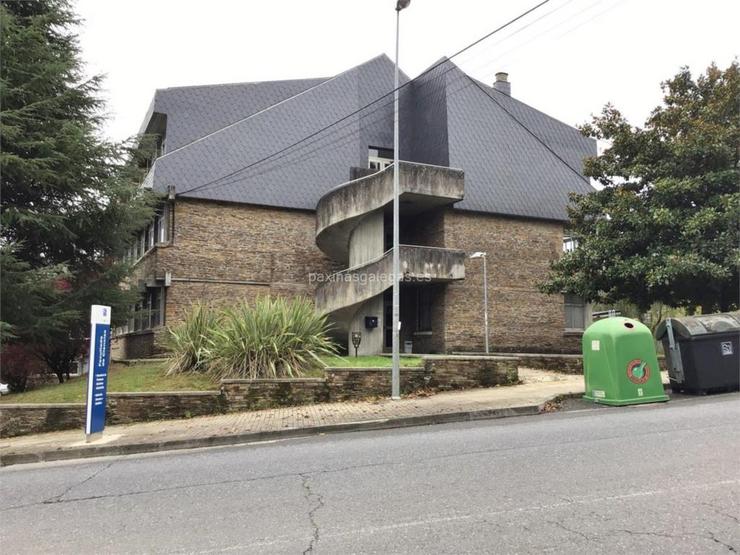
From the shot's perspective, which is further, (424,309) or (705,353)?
(424,309)

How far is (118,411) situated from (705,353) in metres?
11.9

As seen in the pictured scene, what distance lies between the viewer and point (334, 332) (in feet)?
64.0

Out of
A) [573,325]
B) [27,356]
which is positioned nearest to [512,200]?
[573,325]

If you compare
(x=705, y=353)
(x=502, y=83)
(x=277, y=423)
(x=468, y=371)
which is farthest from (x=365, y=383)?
(x=502, y=83)

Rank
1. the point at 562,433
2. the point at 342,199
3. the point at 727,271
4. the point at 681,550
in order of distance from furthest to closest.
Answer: the point at 342,199 → the point at 727,271 → the point at 562,433 → the point at 681,550

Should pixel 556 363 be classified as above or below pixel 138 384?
above

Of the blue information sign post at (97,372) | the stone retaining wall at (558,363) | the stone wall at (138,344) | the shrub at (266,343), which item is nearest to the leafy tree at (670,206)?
the stone retaining wall at (558,363)

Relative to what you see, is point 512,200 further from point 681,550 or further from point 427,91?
point 681,550

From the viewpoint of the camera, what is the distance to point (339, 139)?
74.0ft

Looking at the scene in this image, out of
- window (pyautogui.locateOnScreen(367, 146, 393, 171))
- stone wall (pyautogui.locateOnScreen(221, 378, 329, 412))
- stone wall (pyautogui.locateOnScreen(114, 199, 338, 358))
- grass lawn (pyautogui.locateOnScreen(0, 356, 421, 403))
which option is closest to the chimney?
window (pyautogui.locateOnScreen(367, 146, 393, 171))

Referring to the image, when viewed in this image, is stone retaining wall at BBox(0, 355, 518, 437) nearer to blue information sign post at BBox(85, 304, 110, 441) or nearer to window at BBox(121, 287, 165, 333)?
blue information sign post at BBox(85, 304, 110, 441)

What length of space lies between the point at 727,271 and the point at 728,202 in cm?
170

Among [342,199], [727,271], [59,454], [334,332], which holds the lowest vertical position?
[59,454]

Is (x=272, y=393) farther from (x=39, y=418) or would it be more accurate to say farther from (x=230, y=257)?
(x=230, y=257)
